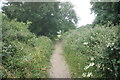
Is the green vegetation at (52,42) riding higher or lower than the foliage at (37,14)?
lower

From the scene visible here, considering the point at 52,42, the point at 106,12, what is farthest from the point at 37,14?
the point at 106,12

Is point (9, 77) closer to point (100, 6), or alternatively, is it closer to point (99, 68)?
point (99, 68)

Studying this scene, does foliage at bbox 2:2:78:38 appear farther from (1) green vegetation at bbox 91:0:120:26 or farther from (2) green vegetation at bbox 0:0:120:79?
(1) green vegetation at bbox 91:0:120:26

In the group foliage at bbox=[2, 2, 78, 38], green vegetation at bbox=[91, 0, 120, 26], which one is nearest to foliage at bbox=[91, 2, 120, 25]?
green vegetation at bbox=[91, 0, 120, 26]

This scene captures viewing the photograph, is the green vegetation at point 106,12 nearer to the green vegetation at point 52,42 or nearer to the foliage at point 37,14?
the green vegetation at point 52,42

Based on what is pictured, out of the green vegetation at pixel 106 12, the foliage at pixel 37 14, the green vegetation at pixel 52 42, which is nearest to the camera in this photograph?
the green vegetation at pixel 52 42

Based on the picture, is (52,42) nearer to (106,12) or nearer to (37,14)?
(37,14)

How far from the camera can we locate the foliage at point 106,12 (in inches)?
401

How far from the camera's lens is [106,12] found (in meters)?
11.1

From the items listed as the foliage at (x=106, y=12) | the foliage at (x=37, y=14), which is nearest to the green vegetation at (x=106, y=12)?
the foliage at (x=106, y=12)

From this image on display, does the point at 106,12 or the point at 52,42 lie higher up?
the point at 106,12

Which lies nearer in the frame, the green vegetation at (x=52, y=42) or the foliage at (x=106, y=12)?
the green vegetation at (x=52, y=42)

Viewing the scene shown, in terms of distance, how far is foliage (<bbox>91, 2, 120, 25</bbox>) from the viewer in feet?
33.4

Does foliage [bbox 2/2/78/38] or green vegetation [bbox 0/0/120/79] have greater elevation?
foliage [bbox 2/2/78/38]
